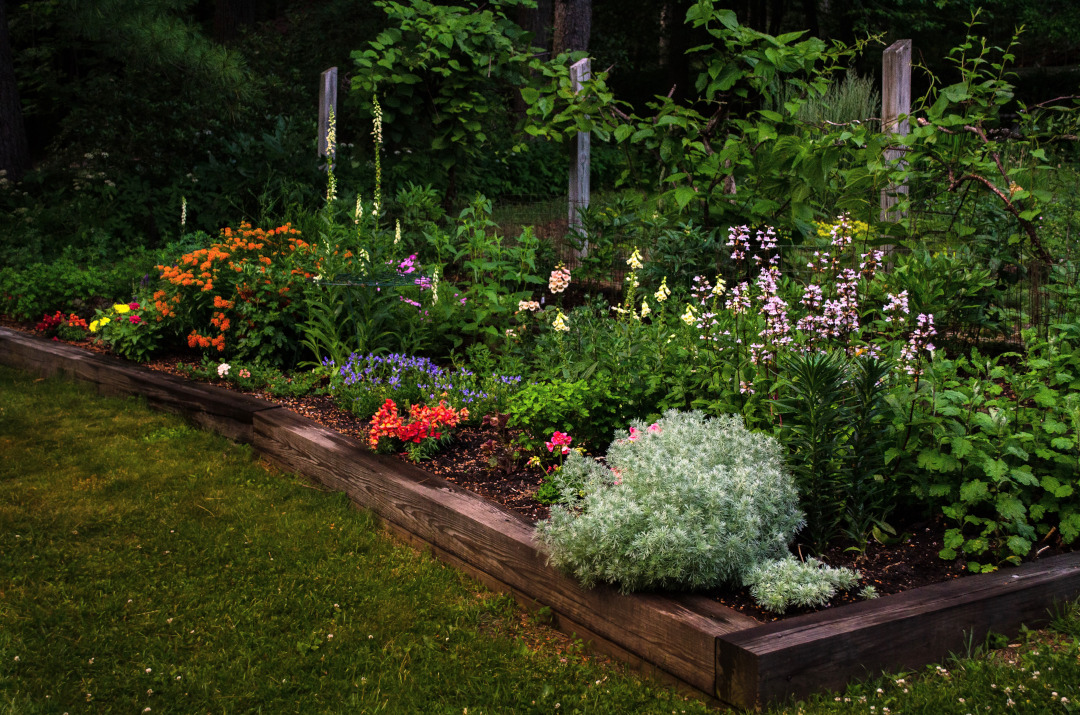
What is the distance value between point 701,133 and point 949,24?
1683 cm

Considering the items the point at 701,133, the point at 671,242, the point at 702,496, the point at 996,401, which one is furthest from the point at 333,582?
the point at 701,133

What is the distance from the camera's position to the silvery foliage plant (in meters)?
2.78

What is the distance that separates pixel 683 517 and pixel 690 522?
29 millimetres

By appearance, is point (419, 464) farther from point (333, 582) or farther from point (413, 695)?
point (413, 695)

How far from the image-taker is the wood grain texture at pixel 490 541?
2664mm

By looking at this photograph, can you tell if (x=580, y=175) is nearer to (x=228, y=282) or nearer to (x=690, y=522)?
(x=228, y=282)

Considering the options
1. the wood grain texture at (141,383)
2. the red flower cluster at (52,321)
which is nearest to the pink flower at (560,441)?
the wood grain texture at (141,383)

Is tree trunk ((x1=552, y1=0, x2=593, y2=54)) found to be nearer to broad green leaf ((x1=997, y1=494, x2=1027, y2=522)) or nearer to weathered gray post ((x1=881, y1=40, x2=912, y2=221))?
weathered gray post ((x1=881, y1=40, x2=912, y2=221))

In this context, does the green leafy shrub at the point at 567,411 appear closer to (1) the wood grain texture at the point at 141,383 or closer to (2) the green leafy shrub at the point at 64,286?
(1) the wood grain texture at the point at 141,383

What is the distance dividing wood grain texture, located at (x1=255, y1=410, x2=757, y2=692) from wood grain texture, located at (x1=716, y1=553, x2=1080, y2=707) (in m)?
0.11

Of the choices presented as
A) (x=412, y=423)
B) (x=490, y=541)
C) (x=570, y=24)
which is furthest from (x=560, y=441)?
(x=570, y=24)

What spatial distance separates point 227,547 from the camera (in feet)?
12.3

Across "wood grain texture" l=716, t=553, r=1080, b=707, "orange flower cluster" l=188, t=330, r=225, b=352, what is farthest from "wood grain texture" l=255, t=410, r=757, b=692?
"orange flower cluster" l=188, t=330, r=225, b=352

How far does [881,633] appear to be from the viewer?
258 cm
